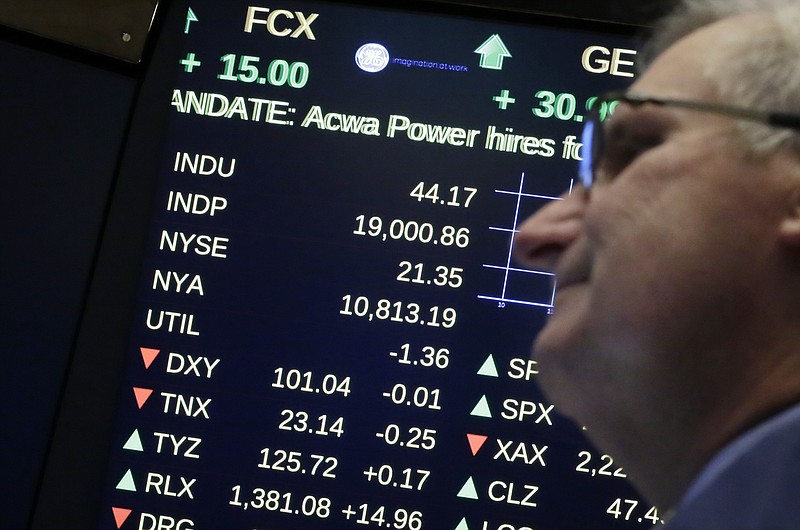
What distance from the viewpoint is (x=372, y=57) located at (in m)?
1.89

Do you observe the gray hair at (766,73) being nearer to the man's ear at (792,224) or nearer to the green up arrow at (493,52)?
the man's ear at (792,224)

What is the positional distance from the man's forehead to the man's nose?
0.35 ft

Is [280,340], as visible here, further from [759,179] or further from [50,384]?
[759,179]

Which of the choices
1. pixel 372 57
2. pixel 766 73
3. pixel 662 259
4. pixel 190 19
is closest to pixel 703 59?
pixel 766 73

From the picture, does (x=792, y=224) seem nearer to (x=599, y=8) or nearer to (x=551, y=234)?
(x=551, y=234)

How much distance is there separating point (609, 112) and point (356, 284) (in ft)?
3.06

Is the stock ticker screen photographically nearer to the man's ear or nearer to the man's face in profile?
the man's face in profile

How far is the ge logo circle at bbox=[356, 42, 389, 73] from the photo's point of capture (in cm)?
188

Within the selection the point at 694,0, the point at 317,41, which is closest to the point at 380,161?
the point at 317,41

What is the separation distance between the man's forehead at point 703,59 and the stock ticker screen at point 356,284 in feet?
3.23

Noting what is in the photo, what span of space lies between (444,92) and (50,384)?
2.92ft

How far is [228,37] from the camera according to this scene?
1934mm

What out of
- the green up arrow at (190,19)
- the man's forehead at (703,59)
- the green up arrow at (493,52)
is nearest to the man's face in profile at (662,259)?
the man's forehead at (703,59)

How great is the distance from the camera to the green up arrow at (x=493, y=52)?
1.87 metres
